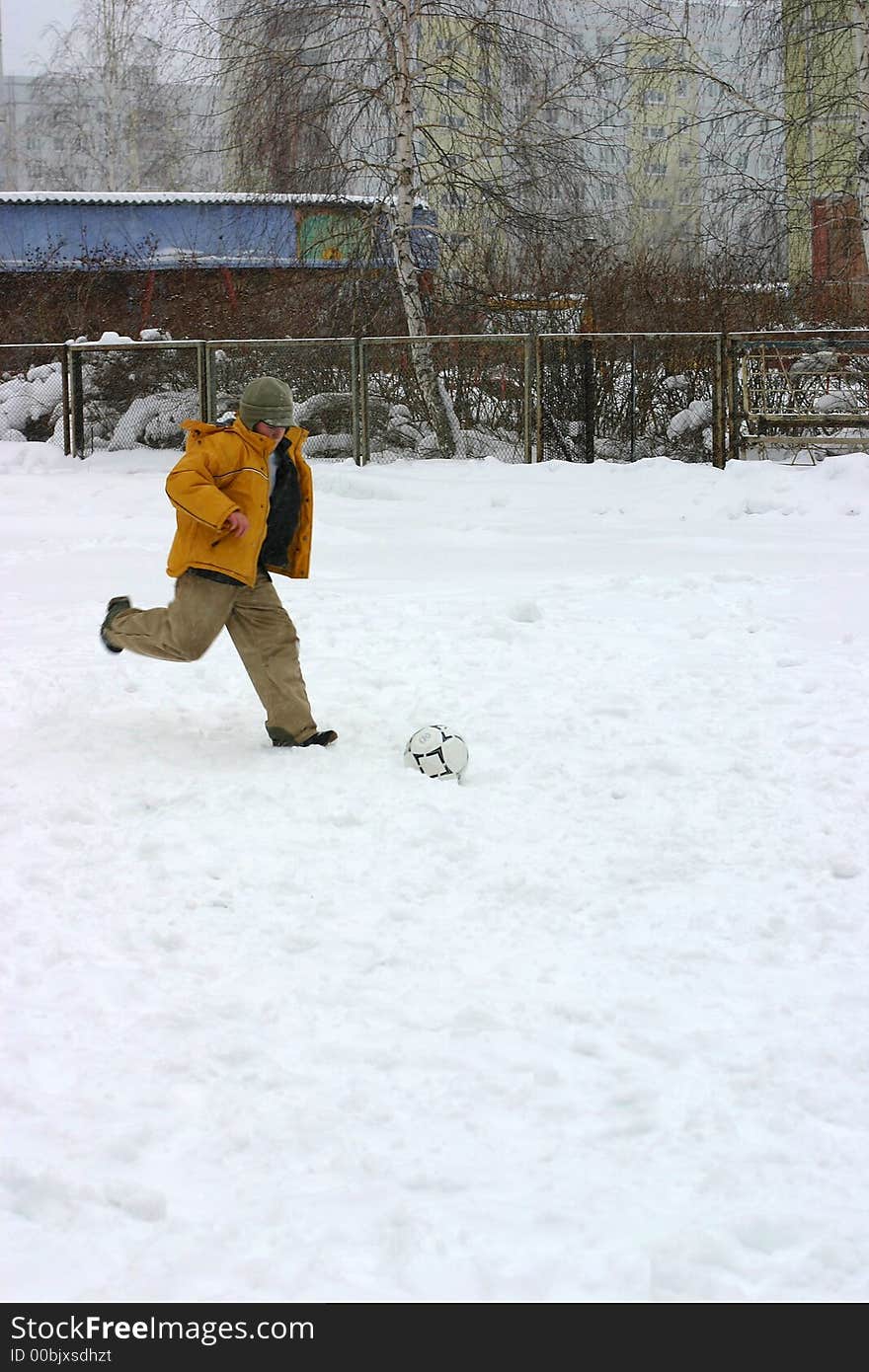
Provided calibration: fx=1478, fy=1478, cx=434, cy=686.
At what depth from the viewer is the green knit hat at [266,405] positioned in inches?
229

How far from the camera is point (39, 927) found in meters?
4.23

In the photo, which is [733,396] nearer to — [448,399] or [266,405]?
[448,399]

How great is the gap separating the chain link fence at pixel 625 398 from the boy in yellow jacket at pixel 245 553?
1101 centimetres

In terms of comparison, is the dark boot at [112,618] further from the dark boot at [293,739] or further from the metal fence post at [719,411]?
the metal fence post at [719,411]

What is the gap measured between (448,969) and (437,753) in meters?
1.80

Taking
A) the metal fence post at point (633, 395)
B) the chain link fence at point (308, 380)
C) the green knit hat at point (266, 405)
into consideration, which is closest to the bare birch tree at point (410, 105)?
the chain link fence at point (308, 380)

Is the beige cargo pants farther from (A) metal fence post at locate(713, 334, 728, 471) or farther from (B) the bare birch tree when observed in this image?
(B) the bare birch tree

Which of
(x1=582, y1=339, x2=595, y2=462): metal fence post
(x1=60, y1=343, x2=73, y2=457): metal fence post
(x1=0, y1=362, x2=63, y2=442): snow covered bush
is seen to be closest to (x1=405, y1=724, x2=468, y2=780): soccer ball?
(x1=582, y1=339, x2=595, y2=462): metal fence post

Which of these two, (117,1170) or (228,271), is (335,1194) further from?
(228,271)

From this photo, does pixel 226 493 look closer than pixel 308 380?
Yes

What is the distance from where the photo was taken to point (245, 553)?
5895mm

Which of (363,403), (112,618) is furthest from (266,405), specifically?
(363,403)

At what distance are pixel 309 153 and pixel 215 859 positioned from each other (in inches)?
618

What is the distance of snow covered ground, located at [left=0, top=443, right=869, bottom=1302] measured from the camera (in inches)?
109
